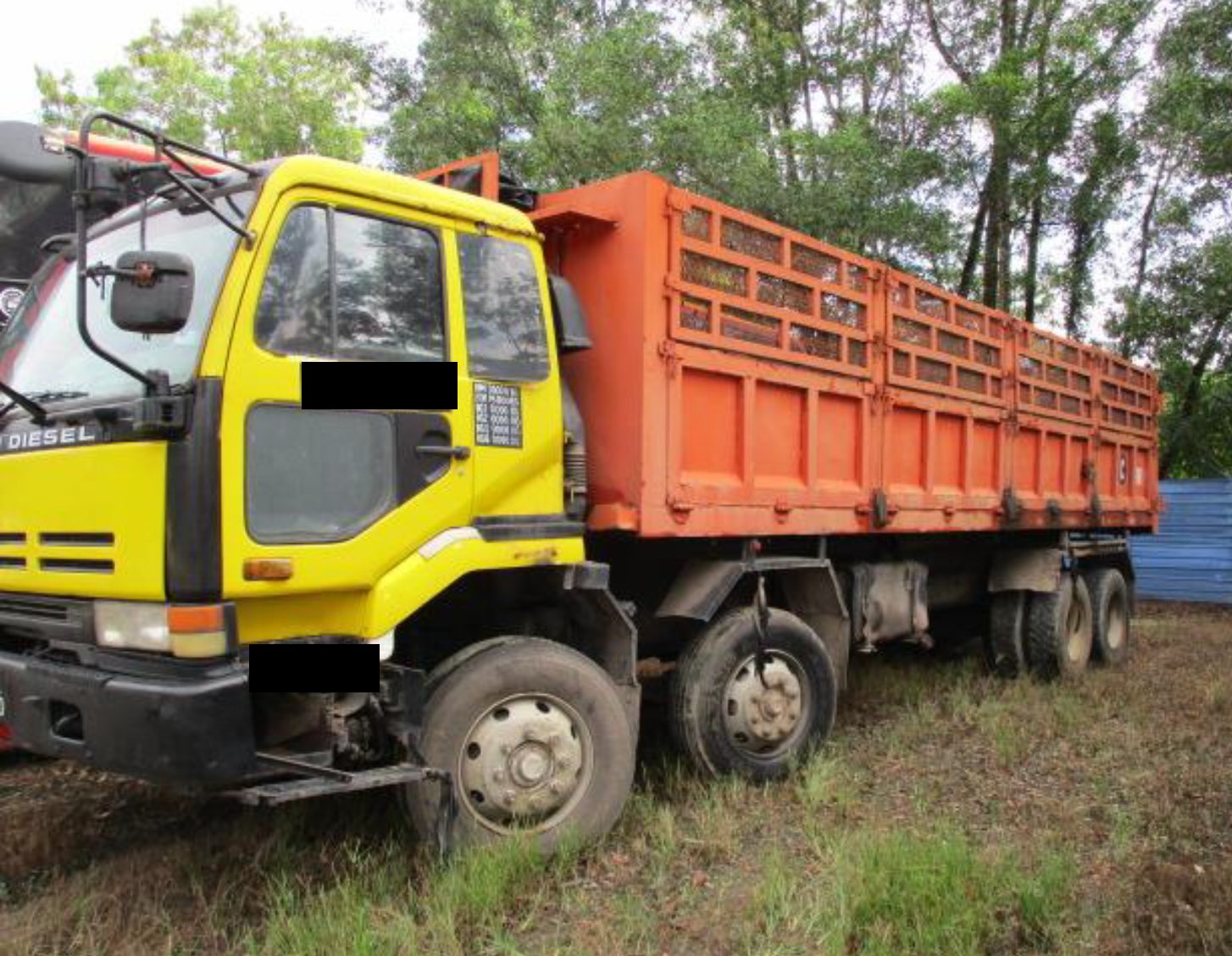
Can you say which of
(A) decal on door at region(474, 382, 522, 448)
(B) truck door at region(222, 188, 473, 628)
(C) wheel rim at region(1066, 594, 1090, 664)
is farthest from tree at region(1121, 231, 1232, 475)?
(B) truck door at region(222, 188, 473, 628)

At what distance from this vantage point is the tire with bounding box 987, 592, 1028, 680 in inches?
307

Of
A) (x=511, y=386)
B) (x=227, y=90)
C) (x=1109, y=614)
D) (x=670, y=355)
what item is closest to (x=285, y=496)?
(x=511, y=386)

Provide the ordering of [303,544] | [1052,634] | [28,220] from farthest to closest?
[1052,634]
[28,220]
[303,544]

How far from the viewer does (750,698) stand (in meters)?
4.90

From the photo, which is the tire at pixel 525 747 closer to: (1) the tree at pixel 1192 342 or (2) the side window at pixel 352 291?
(2) the side window at pixel 352 291

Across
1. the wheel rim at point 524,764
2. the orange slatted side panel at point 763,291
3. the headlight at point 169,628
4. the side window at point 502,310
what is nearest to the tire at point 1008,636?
the orange slatted side panel at point 763,291

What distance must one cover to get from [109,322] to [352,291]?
0.82m

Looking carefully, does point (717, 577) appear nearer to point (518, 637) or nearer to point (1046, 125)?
point (518, 637)

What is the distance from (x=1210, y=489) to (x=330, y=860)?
41.8ft

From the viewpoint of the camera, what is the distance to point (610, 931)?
10.9ft

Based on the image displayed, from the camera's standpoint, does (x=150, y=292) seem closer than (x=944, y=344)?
Yes

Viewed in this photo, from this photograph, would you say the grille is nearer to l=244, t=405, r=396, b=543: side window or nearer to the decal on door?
l=244, t=405, r=396, b=543: side window

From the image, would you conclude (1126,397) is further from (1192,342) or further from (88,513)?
(88,513)

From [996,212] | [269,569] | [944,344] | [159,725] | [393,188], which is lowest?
[159,725]
